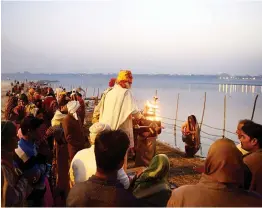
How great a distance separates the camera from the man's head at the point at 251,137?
2.85 m

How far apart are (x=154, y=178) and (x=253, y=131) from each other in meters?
1.09

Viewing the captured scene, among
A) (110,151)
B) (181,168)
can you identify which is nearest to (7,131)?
(110,151)

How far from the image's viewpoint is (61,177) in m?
4.11

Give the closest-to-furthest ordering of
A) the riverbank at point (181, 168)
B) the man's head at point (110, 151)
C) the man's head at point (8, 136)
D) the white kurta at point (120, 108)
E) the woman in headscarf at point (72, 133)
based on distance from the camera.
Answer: the man's head at point (110, 151), the man's head at point (8, 136), the woman in headscarf at point (72, 133), the white kurta at point (120, 108), the riverbank at point (181, 168)

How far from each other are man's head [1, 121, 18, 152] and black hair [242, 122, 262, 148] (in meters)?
1.95

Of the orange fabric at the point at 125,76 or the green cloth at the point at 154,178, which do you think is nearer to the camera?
the green cloth at the point at 154,178

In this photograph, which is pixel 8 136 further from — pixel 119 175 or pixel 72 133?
pixel 72 133

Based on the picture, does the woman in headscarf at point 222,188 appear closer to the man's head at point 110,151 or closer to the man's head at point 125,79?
the man's head at point 110,151

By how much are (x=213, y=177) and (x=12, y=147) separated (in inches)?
54.1

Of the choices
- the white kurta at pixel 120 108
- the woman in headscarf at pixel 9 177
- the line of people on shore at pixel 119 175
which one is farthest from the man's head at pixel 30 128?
the white kurta at pixel 120 108

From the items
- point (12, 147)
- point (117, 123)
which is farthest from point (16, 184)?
point (117, 123)

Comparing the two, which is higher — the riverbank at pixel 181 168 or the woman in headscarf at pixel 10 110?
the woman in headscarf at pixel 10 110

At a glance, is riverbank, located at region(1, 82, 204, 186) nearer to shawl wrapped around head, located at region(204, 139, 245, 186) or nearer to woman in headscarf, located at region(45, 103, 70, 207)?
woman in headscarf, located at region(45, 103, 70, 207)

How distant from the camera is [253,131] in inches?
114
